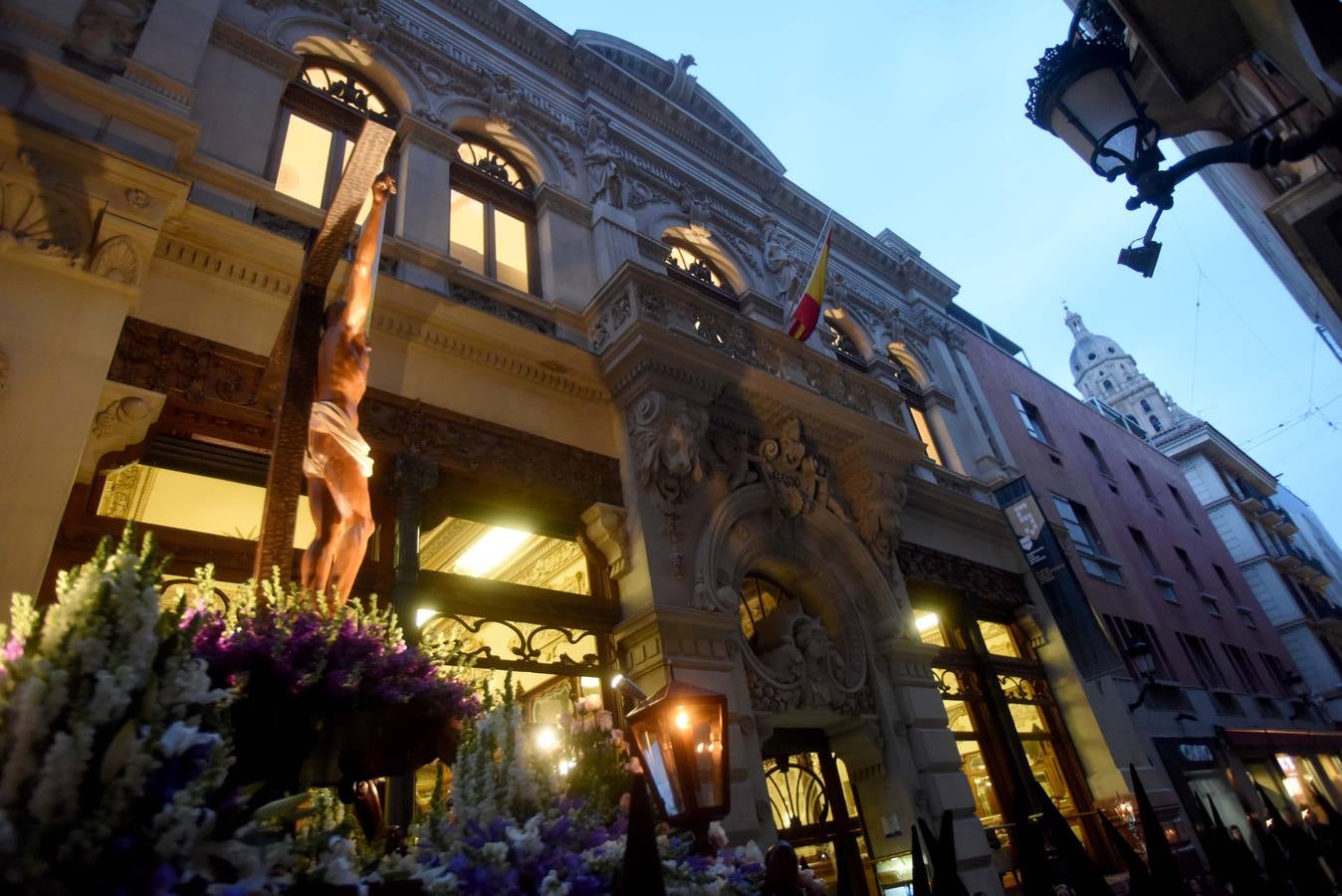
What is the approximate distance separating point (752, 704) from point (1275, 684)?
21.6 m

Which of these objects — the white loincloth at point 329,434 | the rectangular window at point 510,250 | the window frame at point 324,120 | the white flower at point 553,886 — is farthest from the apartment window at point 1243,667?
the white flower at point 553,886

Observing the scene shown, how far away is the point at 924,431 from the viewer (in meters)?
16.1

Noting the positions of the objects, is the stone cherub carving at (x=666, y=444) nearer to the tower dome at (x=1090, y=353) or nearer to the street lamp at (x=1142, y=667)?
the street lamp at (x=1142, y=667)

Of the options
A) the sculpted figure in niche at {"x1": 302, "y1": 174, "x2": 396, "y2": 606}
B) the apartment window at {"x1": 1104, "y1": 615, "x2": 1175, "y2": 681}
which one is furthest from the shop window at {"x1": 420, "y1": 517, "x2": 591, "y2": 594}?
the apartment window at {"x1": 1104, "y1": 615, "x2": 1175, "y2": 681}

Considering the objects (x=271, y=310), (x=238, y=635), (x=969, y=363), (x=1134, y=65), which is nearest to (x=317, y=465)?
(x=238, y=635)

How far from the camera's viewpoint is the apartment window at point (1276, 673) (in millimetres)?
21391

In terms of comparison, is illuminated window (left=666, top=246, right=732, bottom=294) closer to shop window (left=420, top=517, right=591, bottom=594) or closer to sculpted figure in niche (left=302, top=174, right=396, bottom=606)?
shop window (left=420, top=517, right=591, bottom=594)

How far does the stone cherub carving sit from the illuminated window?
507 centimetres

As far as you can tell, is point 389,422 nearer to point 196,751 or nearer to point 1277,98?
point 196,751

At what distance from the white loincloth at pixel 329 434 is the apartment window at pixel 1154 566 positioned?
68.5 feet

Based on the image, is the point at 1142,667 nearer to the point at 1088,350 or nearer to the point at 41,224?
the point at 41,224

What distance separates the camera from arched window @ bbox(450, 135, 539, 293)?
9984 millimetres

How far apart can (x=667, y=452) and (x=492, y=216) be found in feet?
15.3

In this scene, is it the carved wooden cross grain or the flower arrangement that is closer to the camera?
the flower arrangement
